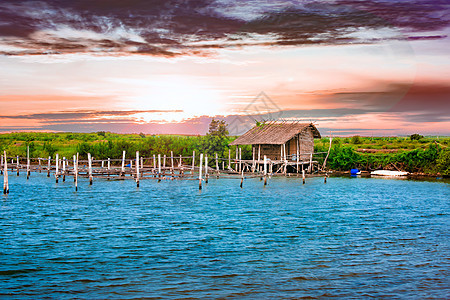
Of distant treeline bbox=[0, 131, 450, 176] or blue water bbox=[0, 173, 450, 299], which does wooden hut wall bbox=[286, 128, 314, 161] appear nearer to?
distant treeline bbox=[0, 131, 450, 176]

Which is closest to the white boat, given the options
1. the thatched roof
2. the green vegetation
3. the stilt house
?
the green vegetation

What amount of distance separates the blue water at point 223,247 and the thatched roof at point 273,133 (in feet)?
45.7

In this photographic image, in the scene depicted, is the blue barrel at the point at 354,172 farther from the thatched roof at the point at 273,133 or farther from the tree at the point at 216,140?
the tree at the point at 216,140

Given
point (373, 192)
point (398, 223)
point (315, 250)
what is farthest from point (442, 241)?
point (373, 192)

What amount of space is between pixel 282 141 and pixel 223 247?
2606cm

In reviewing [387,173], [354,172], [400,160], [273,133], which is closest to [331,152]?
[354,172]

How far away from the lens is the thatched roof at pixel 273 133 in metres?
40.7

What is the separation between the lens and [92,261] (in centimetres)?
1269

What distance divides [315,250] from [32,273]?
28.3 ft

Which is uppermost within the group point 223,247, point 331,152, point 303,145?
point 303,145

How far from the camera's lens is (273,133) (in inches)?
1674

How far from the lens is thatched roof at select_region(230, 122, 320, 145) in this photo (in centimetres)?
4066

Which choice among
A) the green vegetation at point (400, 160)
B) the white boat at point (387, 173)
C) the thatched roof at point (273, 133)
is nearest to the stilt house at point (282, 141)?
the thatched roof at point (273, 133)

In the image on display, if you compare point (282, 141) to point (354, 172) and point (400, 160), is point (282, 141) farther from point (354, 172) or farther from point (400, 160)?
point (400, 160)
